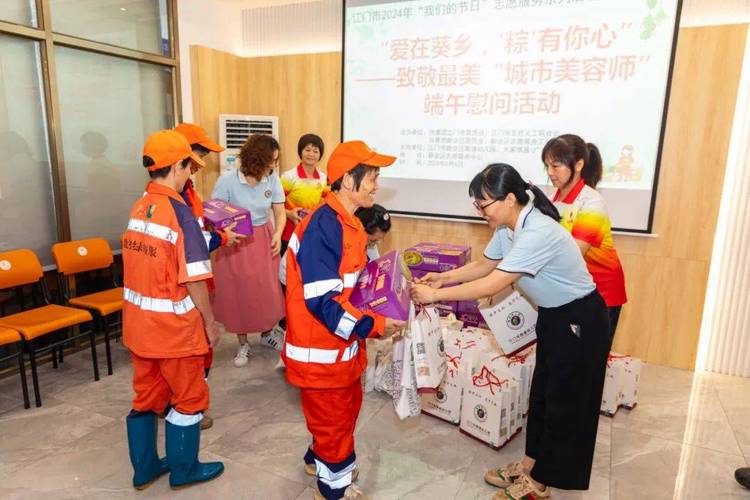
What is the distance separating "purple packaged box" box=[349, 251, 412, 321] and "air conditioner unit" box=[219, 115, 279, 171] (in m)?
3.37

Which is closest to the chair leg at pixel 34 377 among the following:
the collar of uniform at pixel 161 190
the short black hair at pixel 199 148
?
the short black hair at pixel 199 148

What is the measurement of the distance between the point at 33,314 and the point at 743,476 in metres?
4.03

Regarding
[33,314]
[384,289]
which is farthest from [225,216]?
[33,314]

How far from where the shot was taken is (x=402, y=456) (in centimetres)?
250

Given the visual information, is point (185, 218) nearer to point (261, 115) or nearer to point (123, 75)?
point (123, 75)

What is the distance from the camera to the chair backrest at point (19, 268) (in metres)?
3.14

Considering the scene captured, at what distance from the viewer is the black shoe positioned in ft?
7.49

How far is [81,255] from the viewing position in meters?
3.59

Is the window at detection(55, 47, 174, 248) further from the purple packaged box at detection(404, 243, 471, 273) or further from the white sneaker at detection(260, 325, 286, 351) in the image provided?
the purple packaged box at detection(404, 243, 471, 273)

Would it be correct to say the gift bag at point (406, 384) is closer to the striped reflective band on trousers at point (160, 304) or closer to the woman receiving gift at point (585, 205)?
the striped reflective band on trousers at point (160, 304)

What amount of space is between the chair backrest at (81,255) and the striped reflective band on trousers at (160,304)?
76.5 inches

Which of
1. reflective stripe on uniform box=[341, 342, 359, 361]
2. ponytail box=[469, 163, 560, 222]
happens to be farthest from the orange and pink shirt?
reflective stripe on uniform box=[341, 342, 359, 361]

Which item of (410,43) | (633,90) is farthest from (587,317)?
(410,43)

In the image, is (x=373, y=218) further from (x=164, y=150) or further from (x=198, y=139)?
(x=198, y=139)
